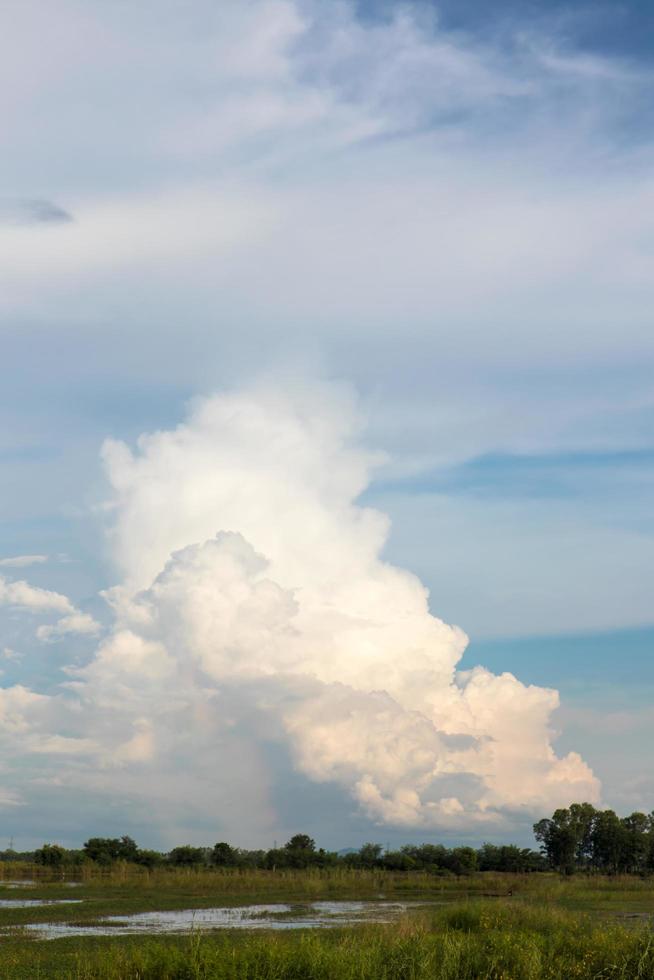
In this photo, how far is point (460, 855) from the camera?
79.2 m

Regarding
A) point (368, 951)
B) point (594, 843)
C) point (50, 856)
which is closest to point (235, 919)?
point (368, 951)

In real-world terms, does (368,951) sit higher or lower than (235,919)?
higher

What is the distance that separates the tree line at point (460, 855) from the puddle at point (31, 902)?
23872 mm

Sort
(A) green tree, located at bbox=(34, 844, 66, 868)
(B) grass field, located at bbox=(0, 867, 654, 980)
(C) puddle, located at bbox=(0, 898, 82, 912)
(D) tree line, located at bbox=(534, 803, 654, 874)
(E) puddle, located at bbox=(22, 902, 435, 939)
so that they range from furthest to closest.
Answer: (D) tree line, located at bbox=(534, 803, 654, 874) → (A) green tree, located at bbox=(34, 844, 66, 868) → (C) puddle, located at bbox=(0, 898, 82, 912) → (E) puddle, located at bbox=(22, 902, 435, 939) → (B) grass field, located at bbox=(0, 867, 654, 980)

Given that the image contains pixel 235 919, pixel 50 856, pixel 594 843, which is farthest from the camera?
pixel 594 843

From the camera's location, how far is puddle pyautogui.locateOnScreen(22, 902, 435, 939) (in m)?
27.5

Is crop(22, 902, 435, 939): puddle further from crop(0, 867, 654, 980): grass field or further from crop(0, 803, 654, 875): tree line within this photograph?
crop(0, 803, 654, 875): tree line

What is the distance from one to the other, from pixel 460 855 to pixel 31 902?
49.3 metres

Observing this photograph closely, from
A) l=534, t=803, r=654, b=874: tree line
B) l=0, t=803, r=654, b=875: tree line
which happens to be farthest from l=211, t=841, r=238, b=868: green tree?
l=534, t=803, r=654, b=874: tree line

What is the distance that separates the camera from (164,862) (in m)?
69.6

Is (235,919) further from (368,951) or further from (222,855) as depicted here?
(222,855)

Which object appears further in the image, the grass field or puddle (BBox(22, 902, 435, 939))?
puddle (BBox(22, 902, 435, 939))

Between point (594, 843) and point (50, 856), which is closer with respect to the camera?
point (50, 856)

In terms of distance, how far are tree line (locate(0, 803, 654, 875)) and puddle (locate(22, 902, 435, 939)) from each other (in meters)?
28.6
